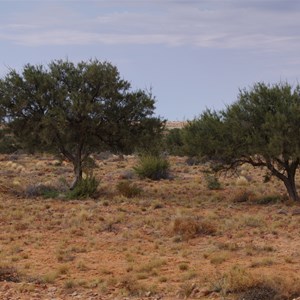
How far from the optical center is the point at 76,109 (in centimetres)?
2652

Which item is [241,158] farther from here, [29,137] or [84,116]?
[29,137]

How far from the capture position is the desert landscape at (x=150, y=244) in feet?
36.1

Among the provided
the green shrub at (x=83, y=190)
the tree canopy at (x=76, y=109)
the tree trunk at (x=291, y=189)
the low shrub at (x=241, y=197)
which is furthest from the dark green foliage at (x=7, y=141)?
the tree trunk at (x=291, y=189)

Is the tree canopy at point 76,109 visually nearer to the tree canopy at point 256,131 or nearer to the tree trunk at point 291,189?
the tree canopy at point 256,131

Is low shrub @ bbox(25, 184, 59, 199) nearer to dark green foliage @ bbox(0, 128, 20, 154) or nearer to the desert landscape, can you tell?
the desert landscape

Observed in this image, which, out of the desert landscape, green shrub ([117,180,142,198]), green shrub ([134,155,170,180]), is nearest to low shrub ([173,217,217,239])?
the desert landscape

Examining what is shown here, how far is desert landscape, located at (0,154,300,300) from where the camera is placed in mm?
10992

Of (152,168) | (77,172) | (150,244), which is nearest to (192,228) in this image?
(150,244)

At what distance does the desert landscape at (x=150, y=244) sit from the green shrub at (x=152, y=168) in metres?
4.37

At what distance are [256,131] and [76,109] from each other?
8370 millimetres

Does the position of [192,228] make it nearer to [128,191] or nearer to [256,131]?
[256,131]

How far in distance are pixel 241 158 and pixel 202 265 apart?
1261 centimetres

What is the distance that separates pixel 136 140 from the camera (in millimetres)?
28469

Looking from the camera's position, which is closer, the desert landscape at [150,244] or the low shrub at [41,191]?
the desert landscape at [150,244]
